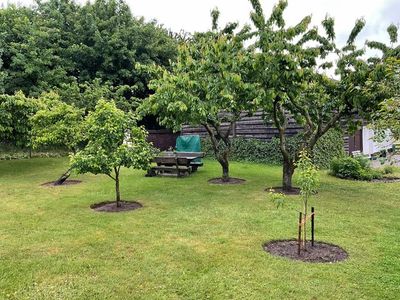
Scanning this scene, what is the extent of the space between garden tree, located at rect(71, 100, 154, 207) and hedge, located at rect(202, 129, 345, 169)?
751cm

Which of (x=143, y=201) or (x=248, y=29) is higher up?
(x=248, y=29)

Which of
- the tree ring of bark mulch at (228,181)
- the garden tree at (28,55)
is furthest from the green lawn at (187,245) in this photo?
the garden tree at (28,55)

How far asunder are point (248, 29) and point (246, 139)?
702 centimetres

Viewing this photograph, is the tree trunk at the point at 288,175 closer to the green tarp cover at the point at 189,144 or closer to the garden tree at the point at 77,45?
the green tarp cover at the point at 189,144

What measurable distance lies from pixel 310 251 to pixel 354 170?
7.29 metres

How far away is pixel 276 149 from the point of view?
1423 cm

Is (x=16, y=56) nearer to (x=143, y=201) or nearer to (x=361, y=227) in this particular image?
(x=143, y=201)

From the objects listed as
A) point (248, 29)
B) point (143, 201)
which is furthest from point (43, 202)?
point (248, 29)

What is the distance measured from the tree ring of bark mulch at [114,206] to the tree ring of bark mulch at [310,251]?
127 inches

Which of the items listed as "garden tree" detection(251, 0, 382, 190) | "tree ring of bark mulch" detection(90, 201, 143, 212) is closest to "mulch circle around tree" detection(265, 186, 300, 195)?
"garden tree" detection(251, 0, 382, 190)

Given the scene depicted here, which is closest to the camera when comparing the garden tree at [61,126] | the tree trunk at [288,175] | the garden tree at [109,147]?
the garden tree at [109,147]

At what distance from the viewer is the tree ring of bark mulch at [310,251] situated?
14.9 feet

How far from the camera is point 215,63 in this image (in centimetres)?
823

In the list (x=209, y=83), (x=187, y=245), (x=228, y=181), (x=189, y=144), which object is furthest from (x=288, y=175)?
(x=189, y=144)
